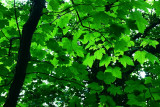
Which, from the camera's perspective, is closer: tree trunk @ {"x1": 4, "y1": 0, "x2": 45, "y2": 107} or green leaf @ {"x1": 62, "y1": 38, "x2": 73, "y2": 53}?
tree trunk @ {"x1": 4, "y1": 0, "x2": 45, "y2": 107}

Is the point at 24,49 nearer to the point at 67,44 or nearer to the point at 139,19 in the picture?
the point at 67,44

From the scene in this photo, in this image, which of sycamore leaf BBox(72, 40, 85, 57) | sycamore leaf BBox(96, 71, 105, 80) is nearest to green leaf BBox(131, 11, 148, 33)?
sycamore leaf BBox(96, 71, 105, 80)

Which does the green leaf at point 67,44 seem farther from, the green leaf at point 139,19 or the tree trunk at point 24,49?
the green leaf at point 139,19

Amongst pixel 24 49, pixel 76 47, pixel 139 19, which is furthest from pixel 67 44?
pixel 139 19

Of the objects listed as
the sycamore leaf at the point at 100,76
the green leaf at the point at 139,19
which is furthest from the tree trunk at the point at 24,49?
the green leaf at the point at 139,19

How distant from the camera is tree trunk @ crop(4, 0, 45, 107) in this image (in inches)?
52.7

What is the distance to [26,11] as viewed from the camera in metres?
2.05

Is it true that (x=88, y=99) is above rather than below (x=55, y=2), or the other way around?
below

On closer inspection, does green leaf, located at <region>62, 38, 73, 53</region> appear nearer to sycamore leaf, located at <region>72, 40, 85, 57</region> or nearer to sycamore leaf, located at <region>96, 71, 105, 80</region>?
sycamore leaf, located at <region>72, 40, 85, 57</region>

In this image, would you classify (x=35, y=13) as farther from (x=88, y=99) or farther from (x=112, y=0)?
(x=88, y=99)

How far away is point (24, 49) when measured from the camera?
1.35 metres

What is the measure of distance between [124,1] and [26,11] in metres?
1.39

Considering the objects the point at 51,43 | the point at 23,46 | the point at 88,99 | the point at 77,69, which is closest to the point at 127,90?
the point at 88,99

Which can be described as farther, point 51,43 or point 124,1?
point 51,43
